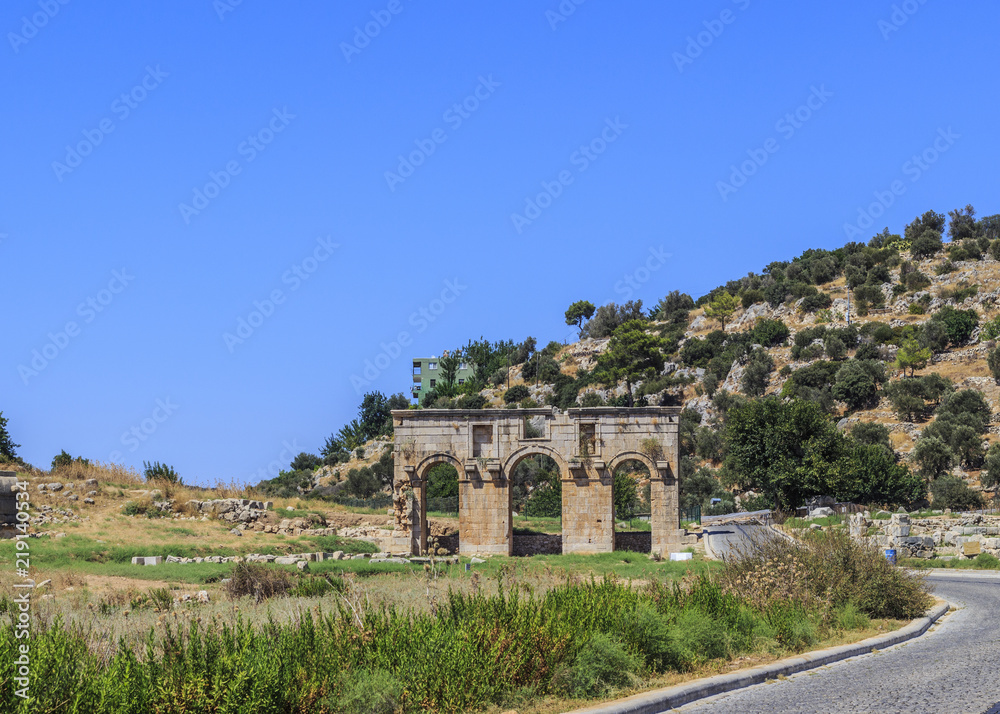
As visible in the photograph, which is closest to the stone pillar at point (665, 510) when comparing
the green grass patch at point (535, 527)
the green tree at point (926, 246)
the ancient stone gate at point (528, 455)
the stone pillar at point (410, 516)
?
the ancient stone gate at point (528, 455)

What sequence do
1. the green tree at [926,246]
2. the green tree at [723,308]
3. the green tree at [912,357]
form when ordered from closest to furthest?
the green tree at [912,357], the green tree at [926,246], the green tree at [723,308]

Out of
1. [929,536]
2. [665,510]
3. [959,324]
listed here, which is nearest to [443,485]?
[665,510]

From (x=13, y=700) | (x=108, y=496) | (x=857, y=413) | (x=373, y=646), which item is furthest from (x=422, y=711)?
(x=857, y=413)

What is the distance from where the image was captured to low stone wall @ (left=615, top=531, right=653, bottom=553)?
34094 millimetres

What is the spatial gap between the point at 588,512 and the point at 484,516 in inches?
139

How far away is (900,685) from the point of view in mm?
10109

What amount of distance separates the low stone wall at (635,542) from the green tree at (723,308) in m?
59.5

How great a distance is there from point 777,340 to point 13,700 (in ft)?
260

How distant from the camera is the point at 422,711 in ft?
27.4

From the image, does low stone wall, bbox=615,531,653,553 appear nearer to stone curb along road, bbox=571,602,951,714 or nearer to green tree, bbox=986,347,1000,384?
stone curb along road, bbox=571,602,951,714

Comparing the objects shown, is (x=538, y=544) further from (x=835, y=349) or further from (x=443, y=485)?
(x=835, y=349)

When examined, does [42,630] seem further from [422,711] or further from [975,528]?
[975,528]

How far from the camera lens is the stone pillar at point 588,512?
3106 cm

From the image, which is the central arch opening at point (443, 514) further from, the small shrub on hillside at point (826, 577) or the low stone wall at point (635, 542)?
the small shrub on hillside at point (826, 577)
